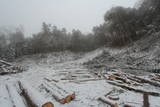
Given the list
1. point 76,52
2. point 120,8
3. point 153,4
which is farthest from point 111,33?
point 76,52

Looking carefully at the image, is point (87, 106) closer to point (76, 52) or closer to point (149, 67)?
point (149, 67)

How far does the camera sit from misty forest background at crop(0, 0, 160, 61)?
42.9ft

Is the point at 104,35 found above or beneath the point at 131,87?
above

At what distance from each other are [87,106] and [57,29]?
22712 millimetres

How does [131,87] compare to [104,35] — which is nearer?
[131,87]

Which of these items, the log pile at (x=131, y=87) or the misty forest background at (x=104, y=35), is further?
the misty forest background at (x=104, y=35)

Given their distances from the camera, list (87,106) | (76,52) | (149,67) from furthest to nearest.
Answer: (76,52), (149,67), (87,106)

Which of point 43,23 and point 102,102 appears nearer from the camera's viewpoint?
point 102,102

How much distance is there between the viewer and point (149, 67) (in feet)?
23.6

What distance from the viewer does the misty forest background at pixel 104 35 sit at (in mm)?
13070

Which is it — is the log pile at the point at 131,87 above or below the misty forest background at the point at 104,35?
below

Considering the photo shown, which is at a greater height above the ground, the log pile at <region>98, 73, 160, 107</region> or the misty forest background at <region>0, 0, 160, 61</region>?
the misty forest background at <region>0, 0, 160, 61</region>

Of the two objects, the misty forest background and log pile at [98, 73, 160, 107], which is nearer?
log pile at [98, 73, 160, 107]

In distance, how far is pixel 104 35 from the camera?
18.5 metres
